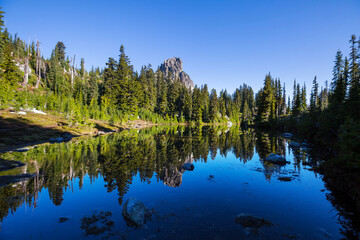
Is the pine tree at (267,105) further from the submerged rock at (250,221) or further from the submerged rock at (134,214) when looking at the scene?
the submerged rock at (134,214)

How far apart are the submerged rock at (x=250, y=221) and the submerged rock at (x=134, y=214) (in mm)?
3676

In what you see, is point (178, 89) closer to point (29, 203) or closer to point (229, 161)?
point (229, 161)

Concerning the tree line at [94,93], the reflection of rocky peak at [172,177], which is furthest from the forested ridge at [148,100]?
the reflection of rocky peak at [172,177]

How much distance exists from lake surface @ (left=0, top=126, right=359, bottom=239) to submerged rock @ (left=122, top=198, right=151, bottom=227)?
0.22 metres

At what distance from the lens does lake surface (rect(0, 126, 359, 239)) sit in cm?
560

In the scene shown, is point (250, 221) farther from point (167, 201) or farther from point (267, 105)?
point (267, 105)

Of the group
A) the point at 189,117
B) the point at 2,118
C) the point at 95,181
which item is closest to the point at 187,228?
the point at 95,181

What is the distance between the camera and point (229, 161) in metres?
16.0

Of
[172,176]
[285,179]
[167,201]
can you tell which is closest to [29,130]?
[172,176]

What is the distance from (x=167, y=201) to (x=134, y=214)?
84.3 inches

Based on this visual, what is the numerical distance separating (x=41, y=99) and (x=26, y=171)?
3719 cm

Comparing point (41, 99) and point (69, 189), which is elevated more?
point (41, 99)

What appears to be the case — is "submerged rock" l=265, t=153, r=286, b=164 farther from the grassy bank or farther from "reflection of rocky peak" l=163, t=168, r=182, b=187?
Result: the grassy bank

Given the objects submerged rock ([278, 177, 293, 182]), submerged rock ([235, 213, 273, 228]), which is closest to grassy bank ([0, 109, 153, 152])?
submerged rock ([235, 213, 273, 228])
